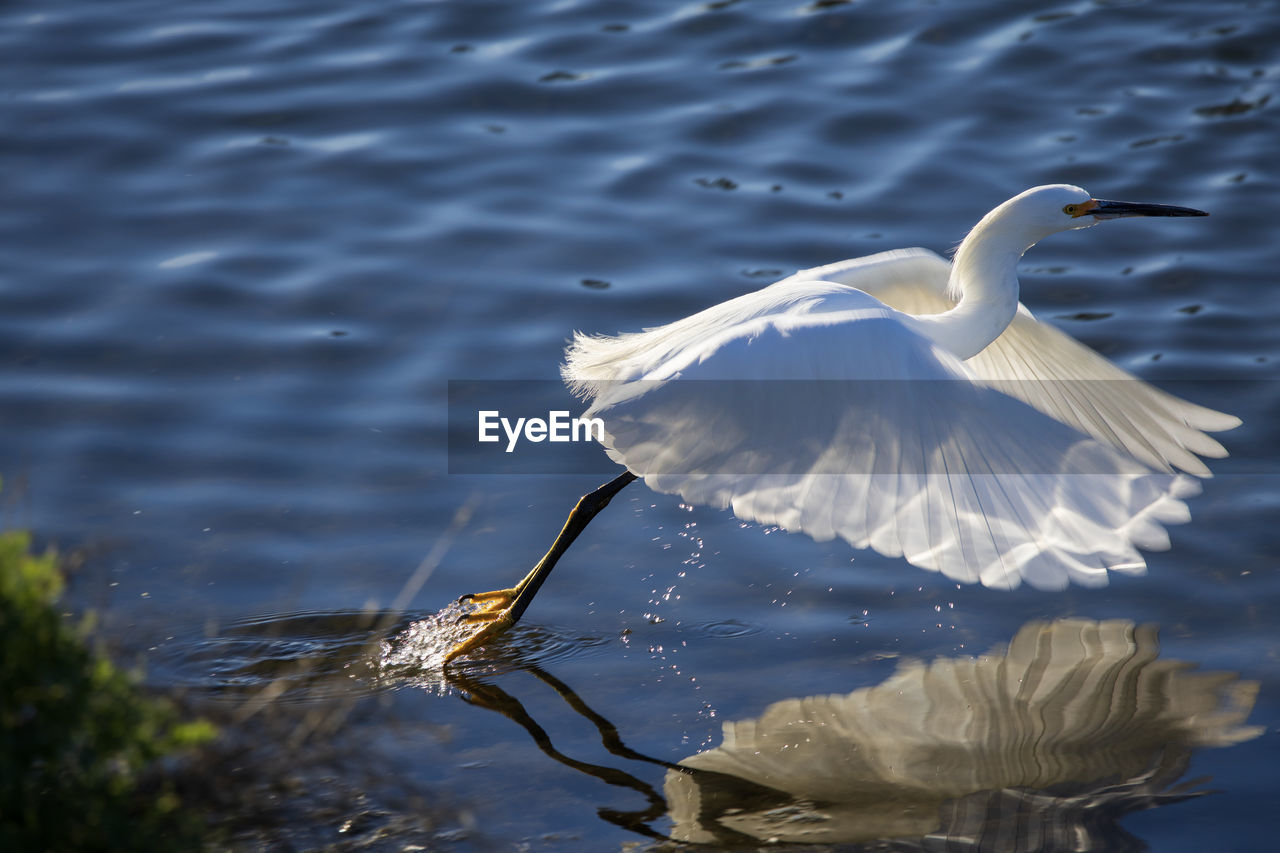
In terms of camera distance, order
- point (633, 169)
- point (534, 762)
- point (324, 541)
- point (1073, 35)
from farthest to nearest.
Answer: point (1073, 35), point (633, 169), point (324, 541), point (534, 762)

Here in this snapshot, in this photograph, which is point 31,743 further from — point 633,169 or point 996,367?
point 633,169

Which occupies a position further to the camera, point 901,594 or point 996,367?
point 996,367

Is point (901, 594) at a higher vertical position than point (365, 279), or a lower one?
lower

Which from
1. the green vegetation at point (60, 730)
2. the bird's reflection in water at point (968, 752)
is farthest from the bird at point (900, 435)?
the green vegetation at point (60, 730)

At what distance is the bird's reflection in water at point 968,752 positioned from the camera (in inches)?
148

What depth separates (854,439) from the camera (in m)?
4.26

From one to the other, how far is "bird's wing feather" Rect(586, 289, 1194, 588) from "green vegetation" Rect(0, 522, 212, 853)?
83.7 inches

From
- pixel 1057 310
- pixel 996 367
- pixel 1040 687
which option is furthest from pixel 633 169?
pixel 1040 687

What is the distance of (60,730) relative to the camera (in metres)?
2.42

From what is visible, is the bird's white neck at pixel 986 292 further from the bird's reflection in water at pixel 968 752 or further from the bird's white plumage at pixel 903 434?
the bird's reflection in water at pixel 968 752

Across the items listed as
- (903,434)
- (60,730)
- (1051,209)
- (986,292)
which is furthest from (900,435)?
(60,730)

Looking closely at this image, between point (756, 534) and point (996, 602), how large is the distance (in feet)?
3.26

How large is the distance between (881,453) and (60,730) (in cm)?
262

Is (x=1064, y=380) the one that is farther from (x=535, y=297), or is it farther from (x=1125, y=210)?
(x=535, y=297)
